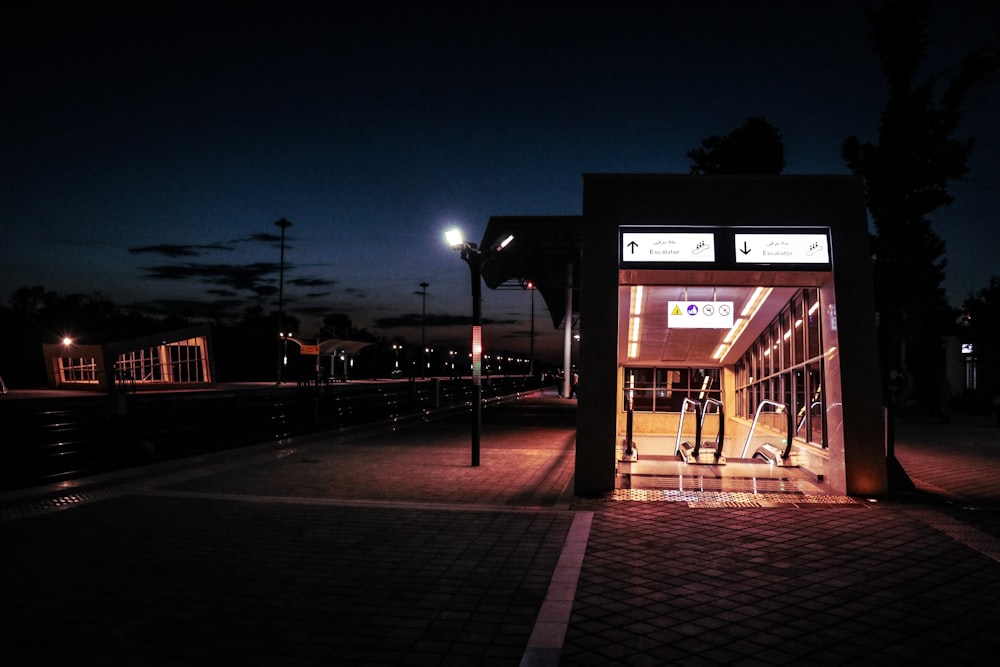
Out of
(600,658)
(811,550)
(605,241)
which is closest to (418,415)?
(605,241)

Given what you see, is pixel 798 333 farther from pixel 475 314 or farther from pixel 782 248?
pixel 475 314

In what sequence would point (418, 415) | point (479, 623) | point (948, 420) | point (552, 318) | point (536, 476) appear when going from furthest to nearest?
point (552, 318) → point (418, 415) → point (948, 420) → point (536, 476) → point (479, 623)

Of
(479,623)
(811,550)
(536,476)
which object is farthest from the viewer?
(536,476)

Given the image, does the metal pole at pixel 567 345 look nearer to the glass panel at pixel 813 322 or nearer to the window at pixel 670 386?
the window at pixel 670 386

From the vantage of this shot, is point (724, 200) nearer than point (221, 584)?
No

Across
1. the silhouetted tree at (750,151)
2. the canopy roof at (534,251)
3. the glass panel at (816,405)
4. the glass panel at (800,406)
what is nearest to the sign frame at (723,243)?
the glass panel at (816,405)

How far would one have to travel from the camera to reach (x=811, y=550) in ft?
21.6

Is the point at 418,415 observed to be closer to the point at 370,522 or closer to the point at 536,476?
the point at 536,476

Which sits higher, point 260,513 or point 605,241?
point 605,241

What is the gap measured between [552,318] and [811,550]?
50.6 meters

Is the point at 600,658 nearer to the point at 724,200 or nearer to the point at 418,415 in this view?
the point at 724,200

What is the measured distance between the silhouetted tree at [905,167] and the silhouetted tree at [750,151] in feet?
27.1

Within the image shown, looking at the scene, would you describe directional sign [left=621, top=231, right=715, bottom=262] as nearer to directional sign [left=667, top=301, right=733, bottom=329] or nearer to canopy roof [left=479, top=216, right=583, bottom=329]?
directional sign [left=667, top=301, right=733, bottom=329]

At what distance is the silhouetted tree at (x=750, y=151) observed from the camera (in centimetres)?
3078
